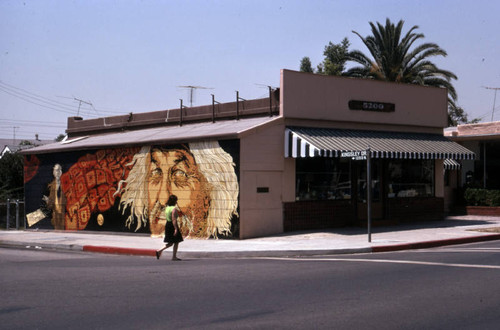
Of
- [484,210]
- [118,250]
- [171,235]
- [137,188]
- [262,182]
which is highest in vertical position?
[262,182]

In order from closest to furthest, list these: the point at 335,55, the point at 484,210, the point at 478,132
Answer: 1. the point at 484,210
2. the point at 478,132
3. the point at 335,55

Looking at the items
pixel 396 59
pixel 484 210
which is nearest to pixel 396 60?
pixel 396 59

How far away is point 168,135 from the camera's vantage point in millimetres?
22781

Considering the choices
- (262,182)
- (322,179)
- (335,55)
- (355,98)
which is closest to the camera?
(262,182)

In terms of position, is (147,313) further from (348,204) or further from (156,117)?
(156,117)

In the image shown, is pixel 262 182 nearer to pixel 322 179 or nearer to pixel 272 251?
pixel 322 179

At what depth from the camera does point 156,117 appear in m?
26.7

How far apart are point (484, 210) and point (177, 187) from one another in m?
14.3

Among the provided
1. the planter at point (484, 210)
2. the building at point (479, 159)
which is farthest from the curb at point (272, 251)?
the building at point (479, 159)

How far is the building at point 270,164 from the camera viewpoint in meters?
20.0

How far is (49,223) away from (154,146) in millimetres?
7919

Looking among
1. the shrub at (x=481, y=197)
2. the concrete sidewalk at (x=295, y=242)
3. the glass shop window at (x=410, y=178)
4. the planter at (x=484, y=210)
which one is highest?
the glass shop window at (x=410, y=178)

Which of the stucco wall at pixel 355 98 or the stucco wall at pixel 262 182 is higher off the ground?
the stucco wall at pixel 355 98

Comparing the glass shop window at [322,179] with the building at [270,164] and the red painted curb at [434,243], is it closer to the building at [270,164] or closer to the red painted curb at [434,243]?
→ the building at [270,164]
